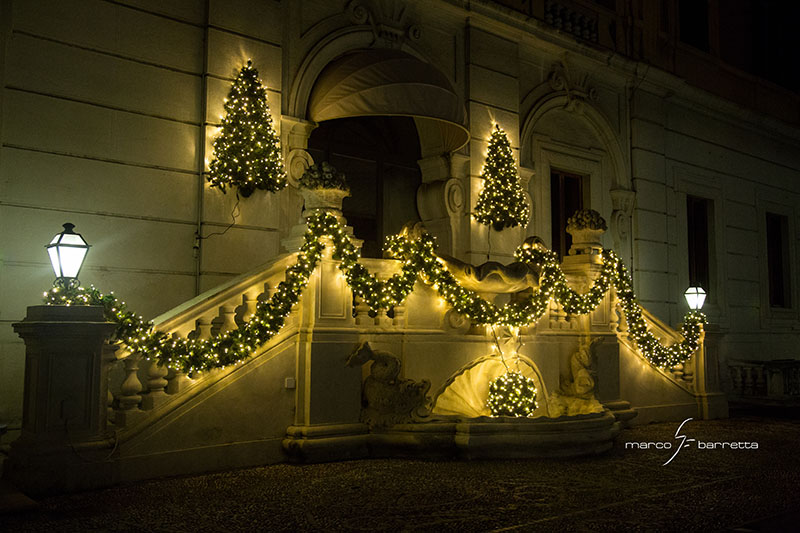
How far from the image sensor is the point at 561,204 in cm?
1672

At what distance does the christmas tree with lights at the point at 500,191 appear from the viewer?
14.4m

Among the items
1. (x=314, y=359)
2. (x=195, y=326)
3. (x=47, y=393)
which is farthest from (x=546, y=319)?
(x=47, y=393)

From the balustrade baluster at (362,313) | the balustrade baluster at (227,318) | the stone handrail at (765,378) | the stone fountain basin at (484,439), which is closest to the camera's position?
the balustrade baluster at (227,318)

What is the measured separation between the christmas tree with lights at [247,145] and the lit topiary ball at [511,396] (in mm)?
4227

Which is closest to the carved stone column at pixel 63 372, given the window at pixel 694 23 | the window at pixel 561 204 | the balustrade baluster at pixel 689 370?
the window at pixel 561 204

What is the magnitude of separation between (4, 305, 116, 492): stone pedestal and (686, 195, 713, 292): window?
14.9 meters

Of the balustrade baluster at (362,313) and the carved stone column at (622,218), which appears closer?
the balustrade baluster at (362,313)

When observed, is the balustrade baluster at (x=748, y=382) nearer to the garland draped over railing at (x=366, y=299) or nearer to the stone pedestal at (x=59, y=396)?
the garland draped over railing at (x=366, y=299)

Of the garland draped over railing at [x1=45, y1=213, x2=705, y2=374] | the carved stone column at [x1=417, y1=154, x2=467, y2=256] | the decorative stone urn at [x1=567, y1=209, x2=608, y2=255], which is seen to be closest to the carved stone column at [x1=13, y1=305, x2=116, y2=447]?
the garland draped over railing at [x1=45, y1=213, x2=705, y2=374]

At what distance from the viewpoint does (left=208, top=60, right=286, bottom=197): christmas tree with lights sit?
435 inches

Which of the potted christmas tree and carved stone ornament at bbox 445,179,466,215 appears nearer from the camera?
the potted christmas tree

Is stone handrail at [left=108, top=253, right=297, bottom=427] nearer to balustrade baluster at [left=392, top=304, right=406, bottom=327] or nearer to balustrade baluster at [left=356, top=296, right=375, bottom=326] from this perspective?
balustrade baluster at [left=356, top=296, right=375, bottom=326]

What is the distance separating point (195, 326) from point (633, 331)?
26.2 ft

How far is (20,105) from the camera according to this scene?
9.71m
